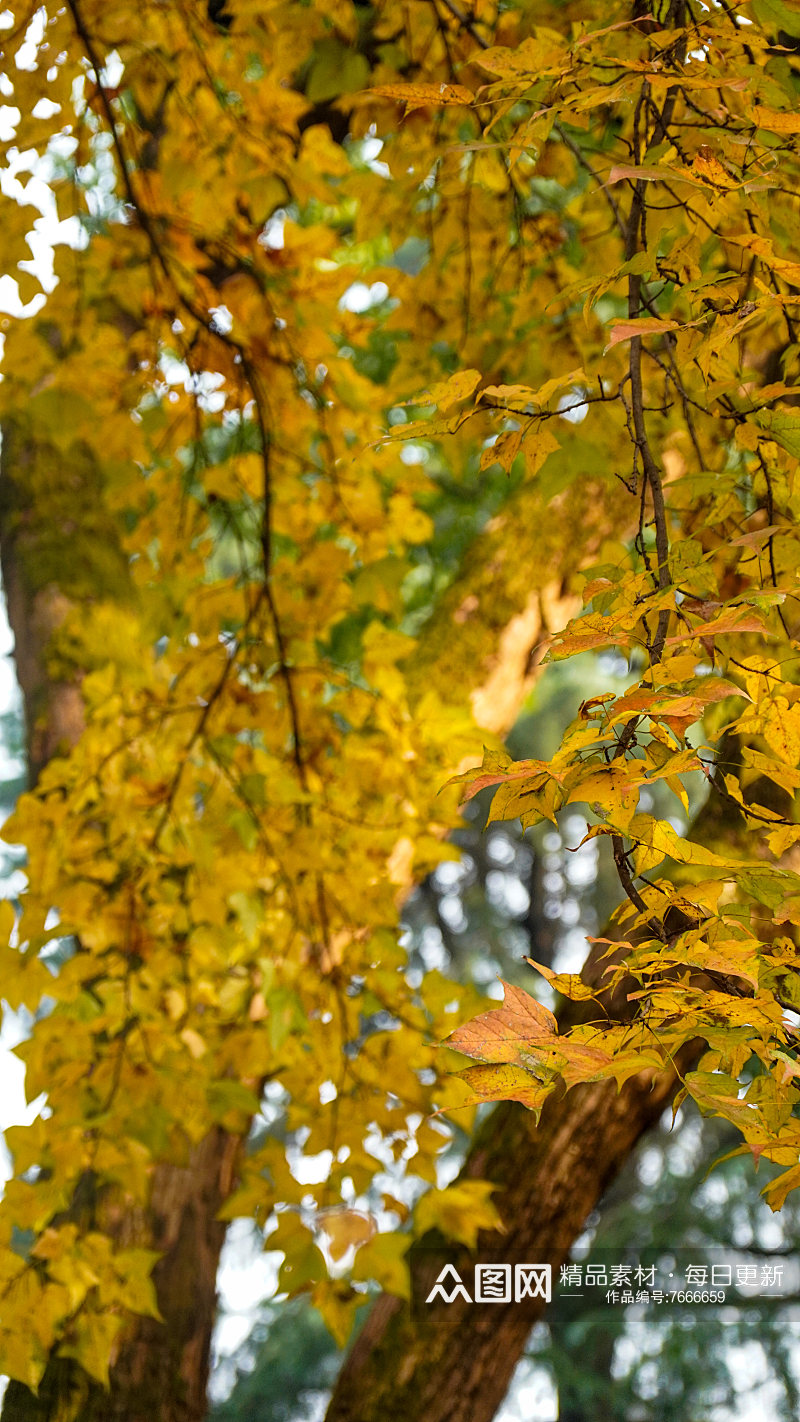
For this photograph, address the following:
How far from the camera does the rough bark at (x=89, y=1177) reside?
156 centimetres

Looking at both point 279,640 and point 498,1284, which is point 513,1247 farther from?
point 279,640

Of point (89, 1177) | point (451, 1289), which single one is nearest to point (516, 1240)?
point (451, 1289)

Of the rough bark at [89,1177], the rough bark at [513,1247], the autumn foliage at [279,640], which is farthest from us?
the rough bark at [89,1177]

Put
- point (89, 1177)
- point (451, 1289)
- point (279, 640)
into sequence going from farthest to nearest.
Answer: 1. point (89, 1177)
2. point (451, 1289)
3. point (279, 640)

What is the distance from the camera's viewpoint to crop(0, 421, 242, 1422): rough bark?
5.11ft

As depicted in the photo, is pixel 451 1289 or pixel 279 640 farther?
pixel 451 1289

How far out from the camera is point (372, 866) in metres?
1.42

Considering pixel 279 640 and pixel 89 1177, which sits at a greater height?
pixel 279 640

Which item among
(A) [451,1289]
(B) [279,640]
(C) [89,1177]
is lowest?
(A) [451,1289]

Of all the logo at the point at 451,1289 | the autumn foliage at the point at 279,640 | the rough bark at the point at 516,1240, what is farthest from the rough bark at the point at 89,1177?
the logo at the point at 451,1289

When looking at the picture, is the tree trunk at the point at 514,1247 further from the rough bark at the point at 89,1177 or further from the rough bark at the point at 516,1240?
the rough bark at the point at 89,1177

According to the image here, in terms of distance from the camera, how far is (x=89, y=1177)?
171 cm

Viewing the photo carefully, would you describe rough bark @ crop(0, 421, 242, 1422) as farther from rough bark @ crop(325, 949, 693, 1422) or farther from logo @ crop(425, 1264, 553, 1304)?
logo @ crop(425, 1264, 553, 1304)

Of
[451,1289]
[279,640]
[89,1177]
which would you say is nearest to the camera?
[279,640]
